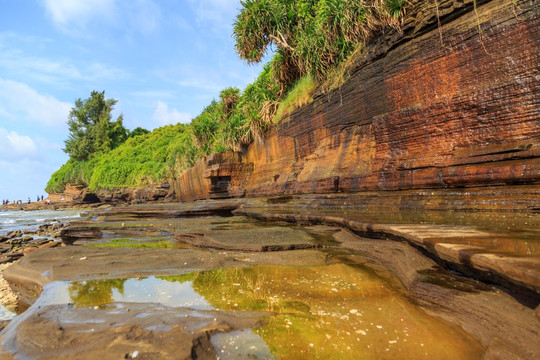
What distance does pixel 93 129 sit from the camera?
162 feet

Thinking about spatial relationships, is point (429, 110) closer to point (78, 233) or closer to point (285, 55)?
point (285, 55)

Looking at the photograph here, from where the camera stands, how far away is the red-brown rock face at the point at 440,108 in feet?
13.1

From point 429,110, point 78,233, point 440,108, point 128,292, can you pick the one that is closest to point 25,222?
point 78,233

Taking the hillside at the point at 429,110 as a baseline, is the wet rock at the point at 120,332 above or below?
below

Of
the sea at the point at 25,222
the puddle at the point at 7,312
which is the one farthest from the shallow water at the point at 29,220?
the puddle at the point at 7,312

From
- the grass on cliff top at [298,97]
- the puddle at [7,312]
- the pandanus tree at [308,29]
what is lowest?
the puddle at [7,312]

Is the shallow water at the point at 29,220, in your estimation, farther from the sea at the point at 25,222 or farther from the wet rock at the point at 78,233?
the wet rock at the point at 78,233

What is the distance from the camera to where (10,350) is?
144 centimetres

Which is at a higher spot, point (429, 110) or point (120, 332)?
point (429, 110)

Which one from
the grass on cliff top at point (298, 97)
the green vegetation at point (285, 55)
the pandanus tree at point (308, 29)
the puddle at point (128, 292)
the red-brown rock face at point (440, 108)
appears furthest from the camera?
the grass on cliff top at point (298, 97)

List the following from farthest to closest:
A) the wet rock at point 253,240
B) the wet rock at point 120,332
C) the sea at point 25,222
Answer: the wet rock at point 253,240
the sea at point 25,222
the wet rock at point 120,332

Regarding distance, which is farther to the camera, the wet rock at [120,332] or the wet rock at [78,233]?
the wet rock at [78,233]

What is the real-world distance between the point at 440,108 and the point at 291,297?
429cm

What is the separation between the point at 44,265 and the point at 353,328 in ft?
10.9
